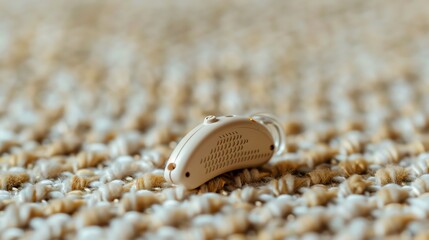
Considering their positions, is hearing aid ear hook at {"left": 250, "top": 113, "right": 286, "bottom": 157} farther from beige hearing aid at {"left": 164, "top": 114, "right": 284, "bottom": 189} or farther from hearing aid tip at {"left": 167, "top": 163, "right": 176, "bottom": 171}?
hearing aid tip at {"left": 167, "top": 163, "right": 176, "bottom": 171}

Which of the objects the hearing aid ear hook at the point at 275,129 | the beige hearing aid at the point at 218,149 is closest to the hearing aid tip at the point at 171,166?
the beige hearing aid at the point at 218,149

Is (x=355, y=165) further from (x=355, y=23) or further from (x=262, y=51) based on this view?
(x=355, y=23)

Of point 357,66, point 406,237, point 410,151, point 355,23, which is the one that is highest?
point 355,23

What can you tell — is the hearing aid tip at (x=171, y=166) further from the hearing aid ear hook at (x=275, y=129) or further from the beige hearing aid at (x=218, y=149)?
the hearing aid ear hook at (x=275, y=129)

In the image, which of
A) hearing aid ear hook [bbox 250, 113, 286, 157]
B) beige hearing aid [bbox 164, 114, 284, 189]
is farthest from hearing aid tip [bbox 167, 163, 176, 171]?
hearing aid ear hook [bbox 250, 113, 286, 157]

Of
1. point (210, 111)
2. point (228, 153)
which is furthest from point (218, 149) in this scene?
point (210, 111)

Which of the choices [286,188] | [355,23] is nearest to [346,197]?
[286,188]
